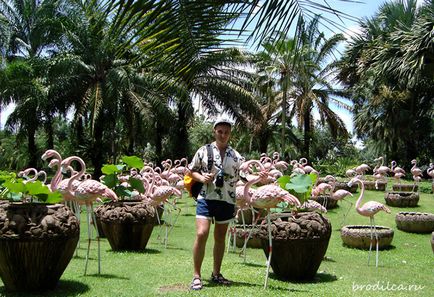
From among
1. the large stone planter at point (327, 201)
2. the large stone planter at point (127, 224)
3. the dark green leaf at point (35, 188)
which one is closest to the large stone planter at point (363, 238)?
the large stone planter at point (327, 201)

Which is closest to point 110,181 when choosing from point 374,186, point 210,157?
point 210,157

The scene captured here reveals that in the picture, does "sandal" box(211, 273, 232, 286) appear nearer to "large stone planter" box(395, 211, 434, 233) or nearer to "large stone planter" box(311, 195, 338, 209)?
"large stone planter" box(395, 211, 434, 233)

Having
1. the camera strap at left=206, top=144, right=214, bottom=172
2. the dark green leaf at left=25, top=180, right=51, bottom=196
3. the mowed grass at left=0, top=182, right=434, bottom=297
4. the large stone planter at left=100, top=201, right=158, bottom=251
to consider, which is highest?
the camera strap at left=206, top=144, right=214, bottom=172

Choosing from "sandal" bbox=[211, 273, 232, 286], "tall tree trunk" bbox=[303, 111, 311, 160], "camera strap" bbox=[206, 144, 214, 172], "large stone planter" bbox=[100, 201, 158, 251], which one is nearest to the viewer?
"camera strap" bbox=[206, 144, 214, 172]

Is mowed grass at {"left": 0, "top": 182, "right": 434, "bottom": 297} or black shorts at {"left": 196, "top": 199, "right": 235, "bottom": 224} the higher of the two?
black shorts at {"left": 196, "top": 199, "right": 235, "bottom": 224}

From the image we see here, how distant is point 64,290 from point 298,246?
250 centimetres

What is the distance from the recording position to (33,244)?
4.37 metres

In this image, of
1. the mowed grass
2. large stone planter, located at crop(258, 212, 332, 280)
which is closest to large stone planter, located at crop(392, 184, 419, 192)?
the mowed grass

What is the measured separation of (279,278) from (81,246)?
13.6ft

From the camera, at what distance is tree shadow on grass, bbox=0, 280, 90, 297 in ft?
15.0

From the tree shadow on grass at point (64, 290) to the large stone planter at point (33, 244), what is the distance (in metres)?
0.04

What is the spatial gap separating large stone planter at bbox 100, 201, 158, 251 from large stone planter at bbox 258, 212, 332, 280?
8.26 feet

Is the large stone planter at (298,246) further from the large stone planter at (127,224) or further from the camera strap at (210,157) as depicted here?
the large stone planter at (127,224)

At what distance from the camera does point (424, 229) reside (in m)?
11.0
